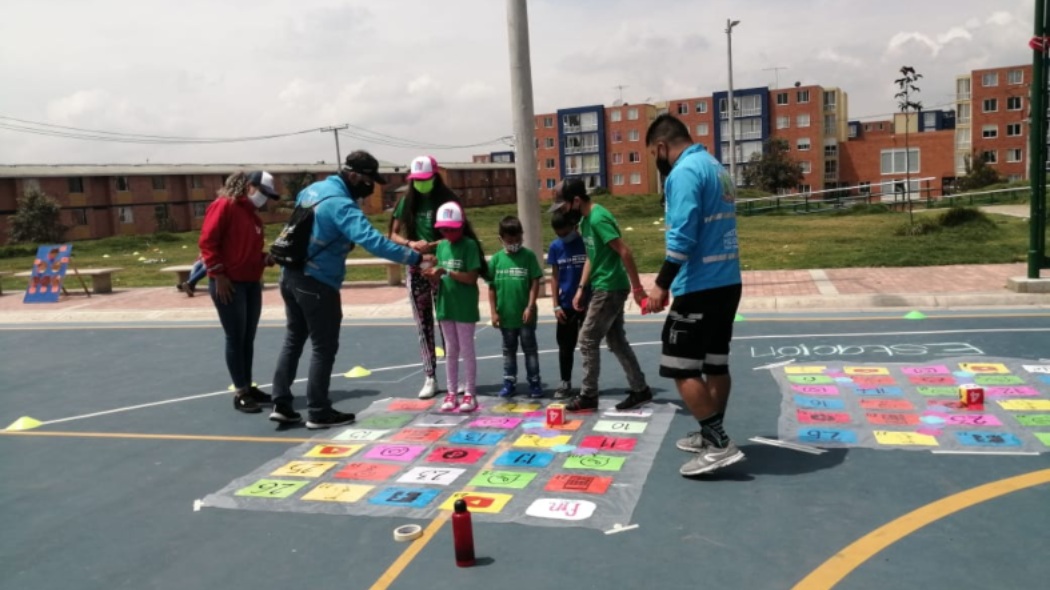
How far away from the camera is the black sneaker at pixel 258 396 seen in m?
7.26

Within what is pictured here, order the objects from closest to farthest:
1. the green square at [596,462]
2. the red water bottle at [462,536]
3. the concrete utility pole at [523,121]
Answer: the red water bottle at [462,536] < the green square at [596,462] < the concrete utility pole at [523,121]

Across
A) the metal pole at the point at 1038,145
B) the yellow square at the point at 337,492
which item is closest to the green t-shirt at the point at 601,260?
the yellow square at the point at 337,492

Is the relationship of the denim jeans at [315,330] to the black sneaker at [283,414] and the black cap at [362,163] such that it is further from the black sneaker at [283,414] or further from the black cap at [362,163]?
the black cap at [362,163]

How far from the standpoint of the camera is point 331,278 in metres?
6.39

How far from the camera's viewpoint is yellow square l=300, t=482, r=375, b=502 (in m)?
4.87

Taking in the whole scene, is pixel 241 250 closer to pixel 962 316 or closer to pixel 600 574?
pixel 600 574

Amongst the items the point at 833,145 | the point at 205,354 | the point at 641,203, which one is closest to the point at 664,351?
the point at 205,354

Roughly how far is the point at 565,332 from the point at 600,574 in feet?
10.3

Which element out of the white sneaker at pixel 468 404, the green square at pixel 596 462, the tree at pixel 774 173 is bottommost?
the green square at pixel 596 462

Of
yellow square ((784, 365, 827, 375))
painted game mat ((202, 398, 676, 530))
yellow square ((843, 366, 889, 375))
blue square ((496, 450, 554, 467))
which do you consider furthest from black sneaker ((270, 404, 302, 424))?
yellow square ((843, 366, 889, 375))

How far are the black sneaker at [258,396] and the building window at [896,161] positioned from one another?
87.1 meters

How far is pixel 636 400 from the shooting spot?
21.3 ft

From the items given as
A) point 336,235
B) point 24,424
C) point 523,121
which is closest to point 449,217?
point 336,235

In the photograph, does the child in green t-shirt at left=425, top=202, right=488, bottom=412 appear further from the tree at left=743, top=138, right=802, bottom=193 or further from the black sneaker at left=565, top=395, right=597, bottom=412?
the tree at left=743, top=138, right=802, bottom=193
